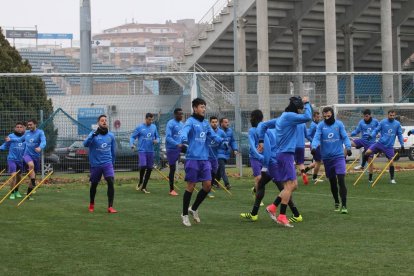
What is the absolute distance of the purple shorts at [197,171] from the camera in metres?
13.4

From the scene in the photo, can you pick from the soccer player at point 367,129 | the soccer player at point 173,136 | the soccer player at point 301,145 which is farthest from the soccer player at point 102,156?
the soccer player at point 367,129

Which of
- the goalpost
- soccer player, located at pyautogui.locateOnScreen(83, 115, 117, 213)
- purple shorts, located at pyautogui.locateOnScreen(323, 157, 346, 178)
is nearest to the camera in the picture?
purple shorts, located at pyautogui.locateOnScreen(323, 157, 346, 178)

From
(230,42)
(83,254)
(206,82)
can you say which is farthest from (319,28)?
(83,254)

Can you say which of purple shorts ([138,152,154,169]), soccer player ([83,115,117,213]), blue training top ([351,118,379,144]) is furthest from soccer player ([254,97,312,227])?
blue training top ([351,118,379,144])

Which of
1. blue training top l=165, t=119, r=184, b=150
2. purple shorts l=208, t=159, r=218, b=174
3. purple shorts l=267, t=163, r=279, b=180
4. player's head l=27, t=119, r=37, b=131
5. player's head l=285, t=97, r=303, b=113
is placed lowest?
purple shorts l=208, t=159, r=218, b=174

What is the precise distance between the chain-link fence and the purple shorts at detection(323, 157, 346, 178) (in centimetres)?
976

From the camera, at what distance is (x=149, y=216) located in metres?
14.9

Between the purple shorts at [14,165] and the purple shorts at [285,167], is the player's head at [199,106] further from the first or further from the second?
the purple shorts at [14,165]

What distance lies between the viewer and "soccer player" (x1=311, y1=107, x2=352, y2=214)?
49.8 ft

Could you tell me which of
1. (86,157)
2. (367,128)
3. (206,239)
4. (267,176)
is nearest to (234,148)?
(367,128)

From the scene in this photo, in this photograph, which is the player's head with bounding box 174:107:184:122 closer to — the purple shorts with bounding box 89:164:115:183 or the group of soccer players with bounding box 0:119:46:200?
the group of soccer players with bounding box 0:119:46:200

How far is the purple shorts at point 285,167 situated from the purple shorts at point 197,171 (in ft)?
3.69

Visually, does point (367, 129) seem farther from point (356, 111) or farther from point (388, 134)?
point (356, 111)

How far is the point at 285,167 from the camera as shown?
44.0 ft
